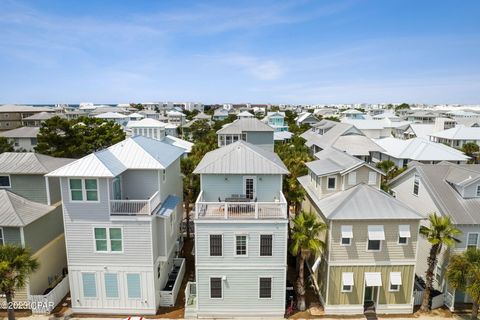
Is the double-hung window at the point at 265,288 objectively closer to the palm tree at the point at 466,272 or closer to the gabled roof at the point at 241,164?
the gabled roof at the point at 241,164

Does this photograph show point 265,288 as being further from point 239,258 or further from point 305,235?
point 305,235

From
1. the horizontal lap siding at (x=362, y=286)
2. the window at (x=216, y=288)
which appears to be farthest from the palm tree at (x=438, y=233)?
the window at (x=216, y=288)

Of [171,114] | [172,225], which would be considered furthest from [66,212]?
[171,114]

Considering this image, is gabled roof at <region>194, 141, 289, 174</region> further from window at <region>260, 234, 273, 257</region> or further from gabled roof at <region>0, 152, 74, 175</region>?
gabled roof at <region>0, 152, 74, 175</region>

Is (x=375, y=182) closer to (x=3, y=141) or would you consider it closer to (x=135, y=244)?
(x=135, y=244)

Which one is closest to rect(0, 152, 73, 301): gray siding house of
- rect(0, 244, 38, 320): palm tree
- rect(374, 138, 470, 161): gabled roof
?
rect(0, 244, 38, 320): palm tree
